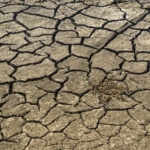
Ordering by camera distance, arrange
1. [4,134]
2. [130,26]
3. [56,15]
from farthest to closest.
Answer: [56,15] < [130,26] < [4,134]

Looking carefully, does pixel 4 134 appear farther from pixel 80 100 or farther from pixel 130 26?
pixel 130 26

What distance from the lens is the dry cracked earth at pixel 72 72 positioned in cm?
306

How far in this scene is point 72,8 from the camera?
5.02m

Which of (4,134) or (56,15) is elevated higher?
(56,15)

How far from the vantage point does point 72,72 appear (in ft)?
12.4

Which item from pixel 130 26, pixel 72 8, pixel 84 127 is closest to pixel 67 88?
pixel 84 127

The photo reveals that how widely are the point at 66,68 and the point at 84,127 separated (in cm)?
90

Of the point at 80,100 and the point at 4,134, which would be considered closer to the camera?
the point at 4,134

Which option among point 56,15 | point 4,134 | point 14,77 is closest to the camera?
point 4,134

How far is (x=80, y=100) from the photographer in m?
3.42

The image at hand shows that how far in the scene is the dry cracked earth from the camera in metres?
3.06

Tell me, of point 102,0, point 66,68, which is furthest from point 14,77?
point 102,0

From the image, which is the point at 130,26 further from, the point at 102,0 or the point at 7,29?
the point at 7,29

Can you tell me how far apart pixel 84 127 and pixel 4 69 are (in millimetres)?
1230
